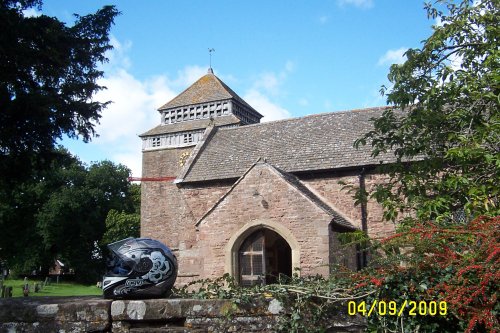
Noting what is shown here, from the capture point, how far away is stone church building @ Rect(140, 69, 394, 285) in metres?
15.7

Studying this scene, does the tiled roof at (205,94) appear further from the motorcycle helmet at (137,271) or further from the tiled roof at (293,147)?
the motorcycle helmet at (137,271)

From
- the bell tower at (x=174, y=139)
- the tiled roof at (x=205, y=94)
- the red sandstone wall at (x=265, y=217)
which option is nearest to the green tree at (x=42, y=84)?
the red sandstone wall at (x=265, y=217)

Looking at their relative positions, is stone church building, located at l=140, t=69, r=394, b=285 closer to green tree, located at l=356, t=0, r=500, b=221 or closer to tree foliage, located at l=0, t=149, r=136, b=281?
green tree, located at l=356, t=0, r=500, b=221

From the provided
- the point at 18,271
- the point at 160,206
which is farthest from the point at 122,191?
the point at 160,206

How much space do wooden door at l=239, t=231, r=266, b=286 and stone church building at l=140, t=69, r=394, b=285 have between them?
0.11ft

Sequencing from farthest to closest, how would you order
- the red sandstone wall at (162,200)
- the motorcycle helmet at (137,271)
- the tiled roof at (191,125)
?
1. the tiled roof at (191,125)
2. the red sandstone wall at (162,200)
3. the motorcycle helmet at (137,271)

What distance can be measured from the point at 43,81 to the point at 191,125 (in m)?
21.4

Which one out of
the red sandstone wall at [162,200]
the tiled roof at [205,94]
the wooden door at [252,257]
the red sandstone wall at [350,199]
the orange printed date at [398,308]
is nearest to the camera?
the orange printed date at [398,308]

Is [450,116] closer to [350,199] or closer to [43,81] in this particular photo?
[43,81]

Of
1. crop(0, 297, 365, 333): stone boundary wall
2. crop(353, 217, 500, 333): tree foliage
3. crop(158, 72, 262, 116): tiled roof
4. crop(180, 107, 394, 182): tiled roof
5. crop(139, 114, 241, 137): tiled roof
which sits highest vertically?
crop(158, 72, 262, 116): tiled roof

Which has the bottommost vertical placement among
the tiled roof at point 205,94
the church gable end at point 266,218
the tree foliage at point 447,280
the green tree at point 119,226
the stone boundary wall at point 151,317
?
the stone boundary wall at point 151,317

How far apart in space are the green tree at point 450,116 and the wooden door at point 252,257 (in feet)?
27.5

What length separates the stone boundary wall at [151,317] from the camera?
486 centimetres

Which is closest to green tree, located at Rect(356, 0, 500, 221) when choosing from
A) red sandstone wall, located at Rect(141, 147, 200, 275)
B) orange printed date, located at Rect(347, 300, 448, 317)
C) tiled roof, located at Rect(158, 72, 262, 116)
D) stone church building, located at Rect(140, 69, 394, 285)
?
stone church building, located at Rect(140, 69, 394, 285)
